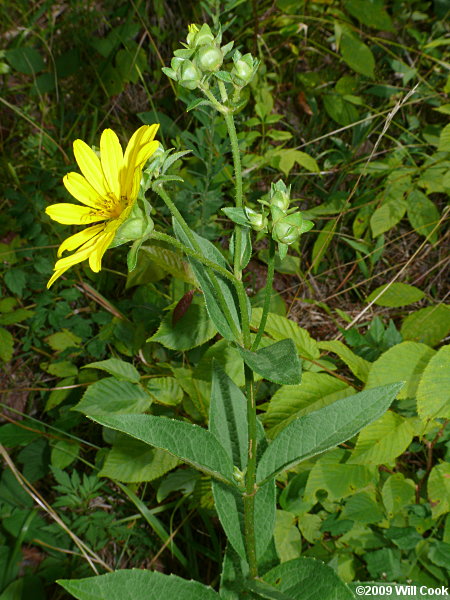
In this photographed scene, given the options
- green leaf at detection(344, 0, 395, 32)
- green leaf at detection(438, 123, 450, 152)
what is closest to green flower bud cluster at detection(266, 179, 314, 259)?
green leaf at detection(438, 123, 450, 152)

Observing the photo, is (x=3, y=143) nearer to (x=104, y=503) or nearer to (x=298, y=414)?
(x=104, y=503)

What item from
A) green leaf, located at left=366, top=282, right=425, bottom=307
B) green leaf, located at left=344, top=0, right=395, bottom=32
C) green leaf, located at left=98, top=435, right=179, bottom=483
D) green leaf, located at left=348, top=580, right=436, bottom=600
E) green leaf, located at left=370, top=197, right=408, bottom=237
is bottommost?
green leaf, located at left=348, top=580, right=436, bottom=600

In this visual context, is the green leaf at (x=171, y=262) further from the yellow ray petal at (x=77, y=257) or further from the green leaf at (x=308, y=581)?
the green leaf at (x=308, y=581)

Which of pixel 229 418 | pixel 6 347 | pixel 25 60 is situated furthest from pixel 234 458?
pixel 25 60

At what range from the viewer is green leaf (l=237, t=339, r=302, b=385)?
104 centimetres

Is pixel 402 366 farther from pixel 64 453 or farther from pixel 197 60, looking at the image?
pixel 64 453

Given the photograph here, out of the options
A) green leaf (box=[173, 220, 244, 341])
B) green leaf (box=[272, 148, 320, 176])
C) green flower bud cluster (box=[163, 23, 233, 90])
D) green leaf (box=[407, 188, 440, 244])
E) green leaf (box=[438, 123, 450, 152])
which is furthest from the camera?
green leaf (box=[272, 148, 320, 176])

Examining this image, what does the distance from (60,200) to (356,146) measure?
5.24 ft

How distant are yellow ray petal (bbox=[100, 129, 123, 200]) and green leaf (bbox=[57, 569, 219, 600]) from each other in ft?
3.05

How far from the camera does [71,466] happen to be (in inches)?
94.0

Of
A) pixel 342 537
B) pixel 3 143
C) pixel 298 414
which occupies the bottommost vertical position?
pixel 342 537

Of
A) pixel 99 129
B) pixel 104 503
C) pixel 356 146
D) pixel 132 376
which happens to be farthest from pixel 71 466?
pixel 356 146

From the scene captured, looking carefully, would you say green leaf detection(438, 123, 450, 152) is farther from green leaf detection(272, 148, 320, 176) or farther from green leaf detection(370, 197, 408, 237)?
green leaf detection(272, 148, 320, 176)

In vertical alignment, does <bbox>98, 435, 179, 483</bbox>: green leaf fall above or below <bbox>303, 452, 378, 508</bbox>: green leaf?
above
